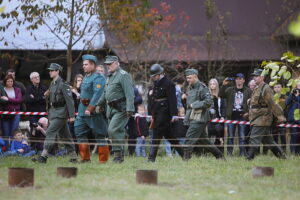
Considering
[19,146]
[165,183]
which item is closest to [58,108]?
[19,146]

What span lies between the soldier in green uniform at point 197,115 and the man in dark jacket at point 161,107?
0.45m

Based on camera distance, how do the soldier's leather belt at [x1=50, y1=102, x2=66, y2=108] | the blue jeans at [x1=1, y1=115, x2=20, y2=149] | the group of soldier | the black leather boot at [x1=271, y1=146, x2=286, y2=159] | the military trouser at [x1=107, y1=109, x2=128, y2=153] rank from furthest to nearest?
the blue jeans at [x1=1, y1=115, x2=20, y2=149] < the black leather boot at [x1=271, y1=146, x2=286, y2=159] < the soldier's leather belt at [x1=50, y1=102, x2=66, y2=108] < the group of soldier < the military trouser at [x1=107, y1=109, x2=128, y2=153]

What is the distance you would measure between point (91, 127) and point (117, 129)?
59 centimetres

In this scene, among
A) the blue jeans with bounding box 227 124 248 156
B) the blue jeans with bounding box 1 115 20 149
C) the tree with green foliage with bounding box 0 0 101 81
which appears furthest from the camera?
the tree with green foliage with bounding box 0 0 101 81

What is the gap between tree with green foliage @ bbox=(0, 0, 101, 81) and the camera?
17234 millimetres

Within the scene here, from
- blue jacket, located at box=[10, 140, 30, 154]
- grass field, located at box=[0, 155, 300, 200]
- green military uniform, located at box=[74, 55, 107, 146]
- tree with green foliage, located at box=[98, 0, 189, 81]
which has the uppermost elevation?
tree with green foliage, located at box=[98, 0, 189, 81]

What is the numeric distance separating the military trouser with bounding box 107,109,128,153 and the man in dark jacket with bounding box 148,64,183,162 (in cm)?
78

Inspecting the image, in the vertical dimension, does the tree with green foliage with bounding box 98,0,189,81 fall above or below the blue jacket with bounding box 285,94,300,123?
above

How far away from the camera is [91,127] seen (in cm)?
1249

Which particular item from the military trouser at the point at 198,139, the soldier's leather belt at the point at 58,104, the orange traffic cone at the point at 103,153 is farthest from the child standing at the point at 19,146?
the military trouser at the point at 198,139

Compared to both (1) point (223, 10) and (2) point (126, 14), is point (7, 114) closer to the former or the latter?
(2) point (126, 14)

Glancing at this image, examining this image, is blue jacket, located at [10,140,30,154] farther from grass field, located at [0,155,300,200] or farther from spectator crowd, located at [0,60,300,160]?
grass field, located at [0,155,300,200]

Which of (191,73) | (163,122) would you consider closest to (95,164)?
(163,122)

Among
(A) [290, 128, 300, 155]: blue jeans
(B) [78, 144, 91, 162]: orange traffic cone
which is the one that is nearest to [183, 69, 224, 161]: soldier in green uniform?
(B) [78, 144, 91, 162]: orange traffic cone
